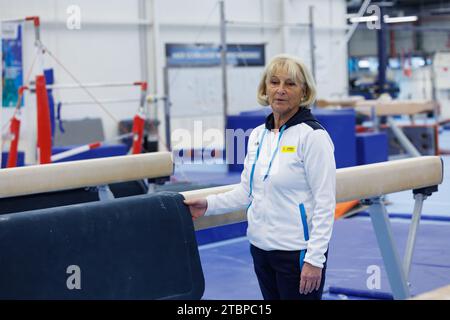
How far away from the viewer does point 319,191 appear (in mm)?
2438

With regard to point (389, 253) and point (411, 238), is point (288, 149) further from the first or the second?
point (411, 238)

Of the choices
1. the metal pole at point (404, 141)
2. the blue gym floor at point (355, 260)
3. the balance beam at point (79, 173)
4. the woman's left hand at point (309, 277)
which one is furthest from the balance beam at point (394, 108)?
the woman's left hand at point (309, 277)

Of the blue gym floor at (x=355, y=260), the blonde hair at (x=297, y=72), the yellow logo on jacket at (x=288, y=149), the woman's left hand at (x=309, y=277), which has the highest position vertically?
the blonde hair at (x=297, y=72)

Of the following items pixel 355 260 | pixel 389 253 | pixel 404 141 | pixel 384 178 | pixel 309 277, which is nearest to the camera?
pixel 309 277

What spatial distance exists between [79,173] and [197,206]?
154 centimetres

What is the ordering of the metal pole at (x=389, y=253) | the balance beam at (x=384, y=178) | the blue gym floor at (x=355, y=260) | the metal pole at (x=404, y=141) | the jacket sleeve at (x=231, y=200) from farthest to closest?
the metal pole at (x=404, y=141), the blue gym floor at (x=355, y=260), the metal pole at (x=389, y=253), the balance beam at (x=384, y=178), the jacket sleeve at (x=231, y=200)

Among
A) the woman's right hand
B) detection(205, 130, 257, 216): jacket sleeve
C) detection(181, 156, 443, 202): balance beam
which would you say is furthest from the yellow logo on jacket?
detection(181, 156, 443, 202): balance beam

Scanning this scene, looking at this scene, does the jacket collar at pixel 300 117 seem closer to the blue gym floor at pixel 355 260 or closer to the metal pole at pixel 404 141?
the blue gym floor at pixel 355 260

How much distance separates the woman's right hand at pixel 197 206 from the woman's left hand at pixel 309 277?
20.4 inches

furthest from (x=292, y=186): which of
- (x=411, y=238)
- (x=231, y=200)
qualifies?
(x=411, y=238)

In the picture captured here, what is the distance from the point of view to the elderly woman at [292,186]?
7.98ft

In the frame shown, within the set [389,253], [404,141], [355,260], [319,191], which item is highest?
[319,191]

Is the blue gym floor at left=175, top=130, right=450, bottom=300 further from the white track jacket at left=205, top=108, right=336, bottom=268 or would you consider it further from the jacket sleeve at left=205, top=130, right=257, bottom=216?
the white track jacket at left=205, top=108, right=336, bottom=268
